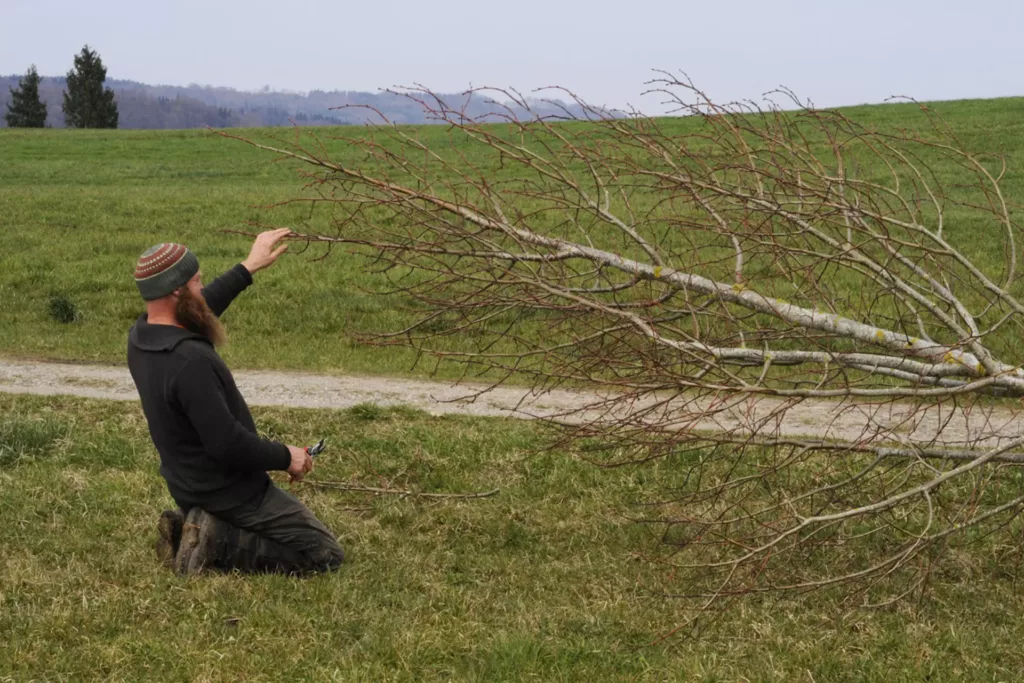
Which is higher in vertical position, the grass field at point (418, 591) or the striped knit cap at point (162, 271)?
the striped knit cap at point (162, 271)

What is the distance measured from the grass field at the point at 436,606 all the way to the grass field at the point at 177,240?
2.29 meters

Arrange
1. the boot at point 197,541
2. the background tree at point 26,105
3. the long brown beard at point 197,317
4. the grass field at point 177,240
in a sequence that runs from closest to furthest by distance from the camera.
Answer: the long brown beard at point 197,317, the boot at point 197,541, the grass field at point 177,240, the background tree at point 26,105

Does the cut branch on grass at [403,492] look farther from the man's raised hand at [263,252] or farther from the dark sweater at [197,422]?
the man's raised hand at [263,252]

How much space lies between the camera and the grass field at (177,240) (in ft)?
40.7

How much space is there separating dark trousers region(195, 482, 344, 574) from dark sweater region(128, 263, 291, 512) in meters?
0.08

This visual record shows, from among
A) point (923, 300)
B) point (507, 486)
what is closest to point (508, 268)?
point (923, 300)

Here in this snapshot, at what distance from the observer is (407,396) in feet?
34.0

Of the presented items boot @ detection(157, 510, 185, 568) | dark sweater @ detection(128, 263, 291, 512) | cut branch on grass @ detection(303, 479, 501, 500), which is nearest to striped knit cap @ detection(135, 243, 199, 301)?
dark sweater @ detection(128, 263, 291, 512)

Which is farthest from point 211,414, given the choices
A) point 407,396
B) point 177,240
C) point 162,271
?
point 177,240

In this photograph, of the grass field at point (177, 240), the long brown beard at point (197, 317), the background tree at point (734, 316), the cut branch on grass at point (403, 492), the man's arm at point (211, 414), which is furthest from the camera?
the grass field at point (177, 240)

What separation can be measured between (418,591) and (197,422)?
4.37 feet

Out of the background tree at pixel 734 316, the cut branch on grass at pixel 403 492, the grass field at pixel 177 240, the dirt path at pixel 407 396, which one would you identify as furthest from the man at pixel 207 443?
the dirt path at pixel 407 396

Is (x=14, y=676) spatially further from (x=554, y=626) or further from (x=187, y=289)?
(x=554, y=626)

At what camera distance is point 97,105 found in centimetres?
7312
